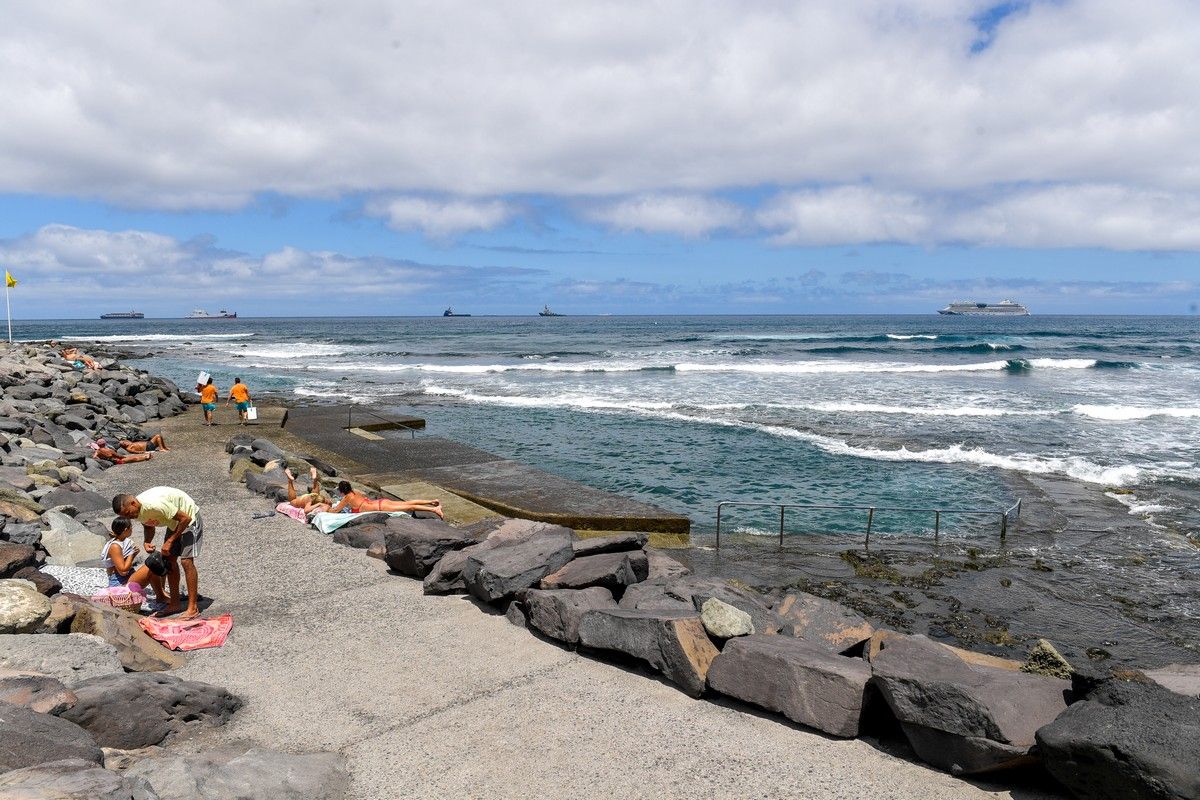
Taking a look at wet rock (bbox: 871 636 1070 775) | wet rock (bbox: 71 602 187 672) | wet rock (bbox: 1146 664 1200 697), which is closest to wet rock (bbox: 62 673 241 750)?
wet rock (bbox: 71 602 187 672)

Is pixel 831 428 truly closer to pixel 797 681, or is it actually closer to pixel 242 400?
pixel 242 400

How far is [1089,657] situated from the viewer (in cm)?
705

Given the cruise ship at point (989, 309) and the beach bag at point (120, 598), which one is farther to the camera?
the cruise ship at point (989, 309)

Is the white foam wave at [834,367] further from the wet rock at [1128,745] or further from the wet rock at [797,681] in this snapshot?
the wet rock at [1128,745]

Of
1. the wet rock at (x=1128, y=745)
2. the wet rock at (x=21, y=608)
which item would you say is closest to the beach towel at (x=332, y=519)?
the wet rock at (x=21, y=608)

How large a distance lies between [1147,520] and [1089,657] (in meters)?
5.96

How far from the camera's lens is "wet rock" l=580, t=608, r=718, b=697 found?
5.11 meters

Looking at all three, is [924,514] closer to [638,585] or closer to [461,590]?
[638,585]

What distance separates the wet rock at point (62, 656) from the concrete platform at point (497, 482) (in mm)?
5703

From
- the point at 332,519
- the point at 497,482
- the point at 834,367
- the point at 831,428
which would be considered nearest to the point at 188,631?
the point at 332,519

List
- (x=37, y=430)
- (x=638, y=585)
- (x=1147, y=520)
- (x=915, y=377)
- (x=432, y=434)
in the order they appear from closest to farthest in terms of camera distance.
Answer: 1. (x=638, y=585)
2. (x=1147, y=520)
3. (x=37, y=430)
4. (x=432, y=434)
5. (x=915, y=377)

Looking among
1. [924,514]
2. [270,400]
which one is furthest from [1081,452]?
[270,400]

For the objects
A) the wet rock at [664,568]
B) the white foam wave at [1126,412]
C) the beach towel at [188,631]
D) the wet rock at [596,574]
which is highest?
the wet rock at [596,574]

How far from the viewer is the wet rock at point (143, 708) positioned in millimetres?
4211
